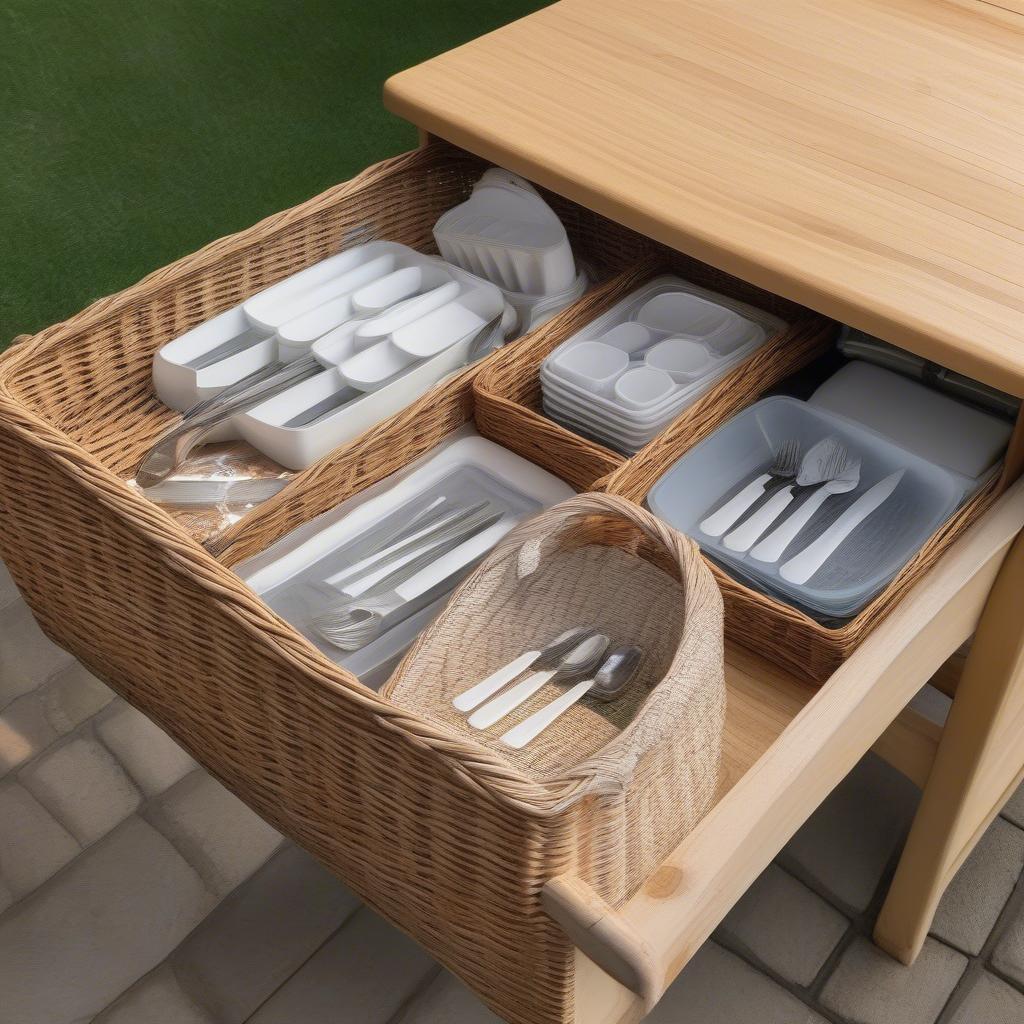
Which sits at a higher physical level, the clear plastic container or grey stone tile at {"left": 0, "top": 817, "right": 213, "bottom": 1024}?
the clear plastic container

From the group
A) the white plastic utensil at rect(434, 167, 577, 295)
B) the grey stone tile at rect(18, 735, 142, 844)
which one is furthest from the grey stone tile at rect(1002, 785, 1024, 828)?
the grey stone tile at rect(18, 735, 142, 844)

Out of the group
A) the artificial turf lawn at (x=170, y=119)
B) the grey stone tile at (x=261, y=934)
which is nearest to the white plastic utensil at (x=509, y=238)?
the grey stone tile at (x=261, y=934)

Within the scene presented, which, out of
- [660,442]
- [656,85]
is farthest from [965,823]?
[656,85]

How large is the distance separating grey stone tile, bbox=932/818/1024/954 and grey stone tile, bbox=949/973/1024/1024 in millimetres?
45

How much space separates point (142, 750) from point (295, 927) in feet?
1.19

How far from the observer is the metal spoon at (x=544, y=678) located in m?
0.82

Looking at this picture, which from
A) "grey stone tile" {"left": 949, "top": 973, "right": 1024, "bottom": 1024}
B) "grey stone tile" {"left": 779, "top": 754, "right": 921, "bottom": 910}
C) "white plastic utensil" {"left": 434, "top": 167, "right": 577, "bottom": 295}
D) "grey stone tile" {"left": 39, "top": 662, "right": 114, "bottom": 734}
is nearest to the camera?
"white plastic utensil" {"left": 434, "top": 167, "right": 577, "bottom": 295}

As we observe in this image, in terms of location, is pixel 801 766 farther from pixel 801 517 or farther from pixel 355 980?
pixel 355 980

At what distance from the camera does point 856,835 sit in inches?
59.7

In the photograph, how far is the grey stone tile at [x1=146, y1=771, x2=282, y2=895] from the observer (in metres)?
1.53

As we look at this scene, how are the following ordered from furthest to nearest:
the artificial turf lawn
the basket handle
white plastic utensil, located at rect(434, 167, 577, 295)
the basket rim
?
the artificial turf lawn
white plastic utensil, located at rect(434, 167, 577, 295)
the basket handle
the basket rim

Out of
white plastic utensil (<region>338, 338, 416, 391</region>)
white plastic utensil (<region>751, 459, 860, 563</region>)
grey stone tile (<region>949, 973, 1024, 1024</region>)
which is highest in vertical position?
white plastic utensil (<region>338, 338, 416, 391</region>)

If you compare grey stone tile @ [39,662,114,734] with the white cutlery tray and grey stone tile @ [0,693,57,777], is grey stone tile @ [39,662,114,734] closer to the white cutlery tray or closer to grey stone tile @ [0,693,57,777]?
grey stone tile @ [0,693,57,777]

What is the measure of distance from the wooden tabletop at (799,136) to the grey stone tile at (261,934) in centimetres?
93
